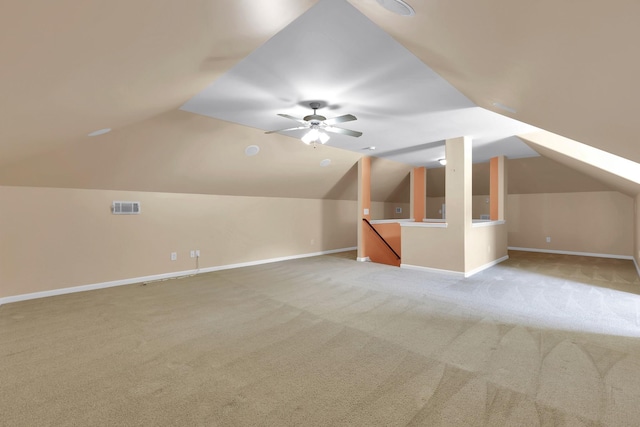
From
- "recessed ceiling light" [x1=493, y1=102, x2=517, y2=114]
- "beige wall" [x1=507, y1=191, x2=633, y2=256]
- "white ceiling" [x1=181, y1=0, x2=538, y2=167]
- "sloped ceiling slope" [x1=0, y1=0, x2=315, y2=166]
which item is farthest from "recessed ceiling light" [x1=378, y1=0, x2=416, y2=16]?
"beige wall" [x1=507, y1=191, x2=633, y2=256]

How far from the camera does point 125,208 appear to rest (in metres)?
5.43

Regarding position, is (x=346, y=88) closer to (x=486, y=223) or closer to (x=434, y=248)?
(x=434, y=248)

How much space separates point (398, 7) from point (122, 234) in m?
5.71

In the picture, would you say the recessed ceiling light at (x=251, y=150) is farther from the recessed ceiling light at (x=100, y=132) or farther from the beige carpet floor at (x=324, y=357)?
the beige carpet floor at (x=324, y=357)

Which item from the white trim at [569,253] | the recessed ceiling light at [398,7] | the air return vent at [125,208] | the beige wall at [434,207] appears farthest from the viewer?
the beige wall at [434,207]

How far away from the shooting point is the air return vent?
5320 mm

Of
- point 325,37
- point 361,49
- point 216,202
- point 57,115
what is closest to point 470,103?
point 361,49

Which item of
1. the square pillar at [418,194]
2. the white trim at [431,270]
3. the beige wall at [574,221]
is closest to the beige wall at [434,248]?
the white trim at [431,270]

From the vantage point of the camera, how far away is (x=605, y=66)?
5.37 ft

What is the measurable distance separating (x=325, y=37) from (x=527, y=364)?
3.40 m

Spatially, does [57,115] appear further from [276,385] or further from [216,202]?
[216,202]

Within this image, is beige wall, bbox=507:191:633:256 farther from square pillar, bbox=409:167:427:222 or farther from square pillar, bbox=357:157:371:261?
square pillar, bbox=357:157:371:261

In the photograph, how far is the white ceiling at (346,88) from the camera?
8.24ft

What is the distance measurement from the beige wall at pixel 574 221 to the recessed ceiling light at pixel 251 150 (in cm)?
895
